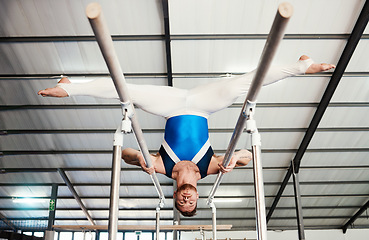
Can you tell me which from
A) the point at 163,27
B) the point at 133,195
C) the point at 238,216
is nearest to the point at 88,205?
the point at 133,195

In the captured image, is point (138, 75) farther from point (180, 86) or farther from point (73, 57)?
point (73, 57)

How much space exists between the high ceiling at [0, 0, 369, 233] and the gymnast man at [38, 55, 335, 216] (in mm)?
4605

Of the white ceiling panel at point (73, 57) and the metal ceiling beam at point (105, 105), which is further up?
the white ceiling panel at point (73, 57)

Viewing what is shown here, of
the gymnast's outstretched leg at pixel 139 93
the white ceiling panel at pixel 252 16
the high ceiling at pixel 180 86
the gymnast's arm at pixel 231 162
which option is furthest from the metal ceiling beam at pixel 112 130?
the gymnast's outstretched leg at pixel 139 93

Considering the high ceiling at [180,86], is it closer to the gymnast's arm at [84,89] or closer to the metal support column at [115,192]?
the gymnast's arm at [84,89]

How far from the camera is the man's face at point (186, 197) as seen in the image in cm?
405

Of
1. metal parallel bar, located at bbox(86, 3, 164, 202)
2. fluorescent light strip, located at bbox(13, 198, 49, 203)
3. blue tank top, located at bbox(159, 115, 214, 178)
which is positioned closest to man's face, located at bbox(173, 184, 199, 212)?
blue tank top, located at bbox(159, 115, 214, 178)

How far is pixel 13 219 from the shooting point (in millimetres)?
16672

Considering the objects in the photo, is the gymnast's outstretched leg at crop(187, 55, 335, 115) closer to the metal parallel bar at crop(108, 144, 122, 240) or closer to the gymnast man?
the gymnast man

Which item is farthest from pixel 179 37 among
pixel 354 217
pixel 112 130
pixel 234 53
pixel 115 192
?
pixel 354 217

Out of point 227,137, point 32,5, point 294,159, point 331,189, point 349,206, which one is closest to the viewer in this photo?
point 32,5

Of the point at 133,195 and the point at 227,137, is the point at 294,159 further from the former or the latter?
the point at 133,195

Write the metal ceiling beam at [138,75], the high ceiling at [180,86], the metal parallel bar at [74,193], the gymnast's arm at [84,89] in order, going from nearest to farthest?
the gymnast's arm at [84,89] < the high ceiling at [180,86] < the metal ceiling beam at [138,75] < the metal parallel bar at [74,193]

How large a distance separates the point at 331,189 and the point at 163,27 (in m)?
9.83
